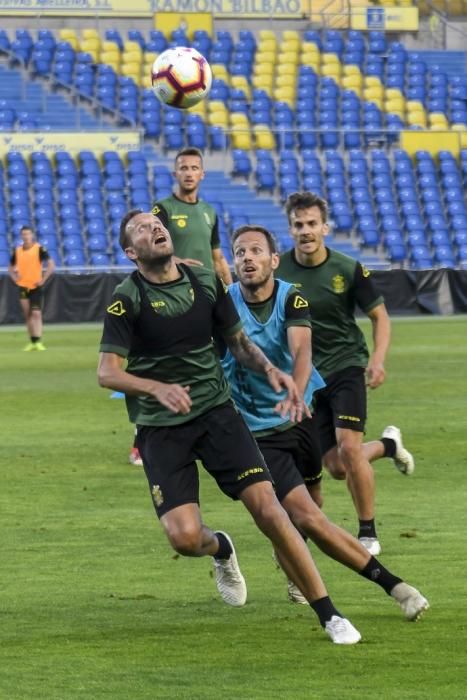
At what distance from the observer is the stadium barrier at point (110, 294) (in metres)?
38.2

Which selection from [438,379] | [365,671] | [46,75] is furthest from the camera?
[46,75]

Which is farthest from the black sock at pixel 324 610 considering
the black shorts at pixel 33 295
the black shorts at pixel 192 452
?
the black shorts at pixel 33 295

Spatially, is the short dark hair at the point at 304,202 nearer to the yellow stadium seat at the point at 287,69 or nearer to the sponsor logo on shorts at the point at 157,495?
the sponsor logo on shorts at the point at 157,495

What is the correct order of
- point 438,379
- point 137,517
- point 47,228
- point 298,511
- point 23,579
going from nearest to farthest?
point 298,511 → point 23,579 → point 137,517 → point 438,379 → point 47,228

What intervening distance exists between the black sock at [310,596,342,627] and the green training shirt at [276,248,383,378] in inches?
110

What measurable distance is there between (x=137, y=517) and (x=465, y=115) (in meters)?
39.7

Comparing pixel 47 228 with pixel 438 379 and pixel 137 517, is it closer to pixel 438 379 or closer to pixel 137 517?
pixel 438 379

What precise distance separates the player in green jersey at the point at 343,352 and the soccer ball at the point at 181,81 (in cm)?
477

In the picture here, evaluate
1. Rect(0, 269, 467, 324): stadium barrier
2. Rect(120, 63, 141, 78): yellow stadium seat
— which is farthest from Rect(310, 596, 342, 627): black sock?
Rect(120, 63, 141, 78): yellow stadium seat

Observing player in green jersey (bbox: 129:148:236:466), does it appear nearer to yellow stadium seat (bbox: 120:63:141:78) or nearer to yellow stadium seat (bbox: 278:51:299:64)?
yellow stadium seat (bbox: 120:63:141:78)

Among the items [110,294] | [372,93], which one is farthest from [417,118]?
[110,294]

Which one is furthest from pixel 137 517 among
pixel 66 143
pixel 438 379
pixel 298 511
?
pixel 66 143

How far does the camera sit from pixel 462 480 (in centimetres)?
1312

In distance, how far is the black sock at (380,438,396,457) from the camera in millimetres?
11171
